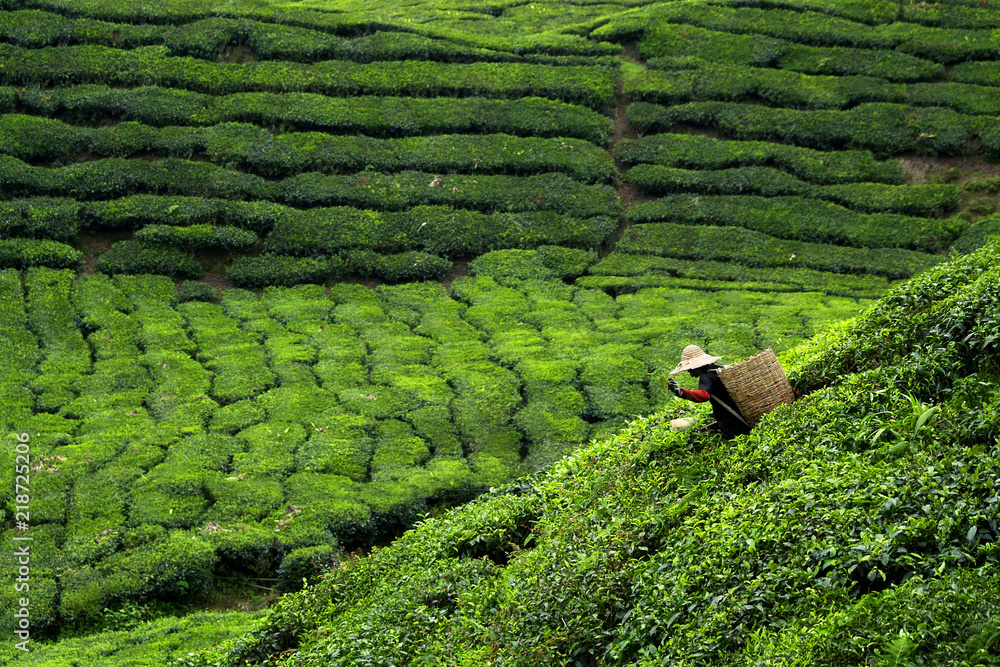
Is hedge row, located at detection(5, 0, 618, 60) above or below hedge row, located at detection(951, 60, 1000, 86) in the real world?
above

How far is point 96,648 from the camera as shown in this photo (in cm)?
1386

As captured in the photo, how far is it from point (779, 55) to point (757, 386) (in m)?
30.0

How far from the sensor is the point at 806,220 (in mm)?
29922

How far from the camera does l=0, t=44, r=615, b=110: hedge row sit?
31.2 meters

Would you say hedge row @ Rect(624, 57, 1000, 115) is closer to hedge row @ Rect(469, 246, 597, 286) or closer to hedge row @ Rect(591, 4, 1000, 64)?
hedge row @ Rect(591, 4, 1000, 64)

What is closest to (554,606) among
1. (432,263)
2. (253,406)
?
(253,406)

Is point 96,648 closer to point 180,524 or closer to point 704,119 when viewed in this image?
point 180,524

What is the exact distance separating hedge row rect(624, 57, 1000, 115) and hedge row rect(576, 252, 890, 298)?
9.45m

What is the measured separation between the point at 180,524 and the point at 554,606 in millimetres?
10285

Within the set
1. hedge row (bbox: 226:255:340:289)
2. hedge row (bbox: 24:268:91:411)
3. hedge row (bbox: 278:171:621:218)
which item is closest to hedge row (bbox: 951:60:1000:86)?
hedge row (bbox: 278:171:621:218)

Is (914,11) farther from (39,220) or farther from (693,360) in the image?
(693,360)

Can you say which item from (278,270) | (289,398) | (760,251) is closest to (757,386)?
(289,398)

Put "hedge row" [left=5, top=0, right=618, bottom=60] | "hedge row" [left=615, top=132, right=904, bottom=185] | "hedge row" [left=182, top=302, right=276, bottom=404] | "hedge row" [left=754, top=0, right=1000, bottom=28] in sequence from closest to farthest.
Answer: "hedge row" [left=182, top=302, right=276, bottom=404]
"hedge row" [left=615, top=132, right=904, bottom=185]
"hedge row" [left=5, top=0, right=618, bottom=60]
"hedge row" [left=754, top=0, right=1000, bottom=28]

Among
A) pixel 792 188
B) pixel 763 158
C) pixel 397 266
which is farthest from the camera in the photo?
pixel 763 158
